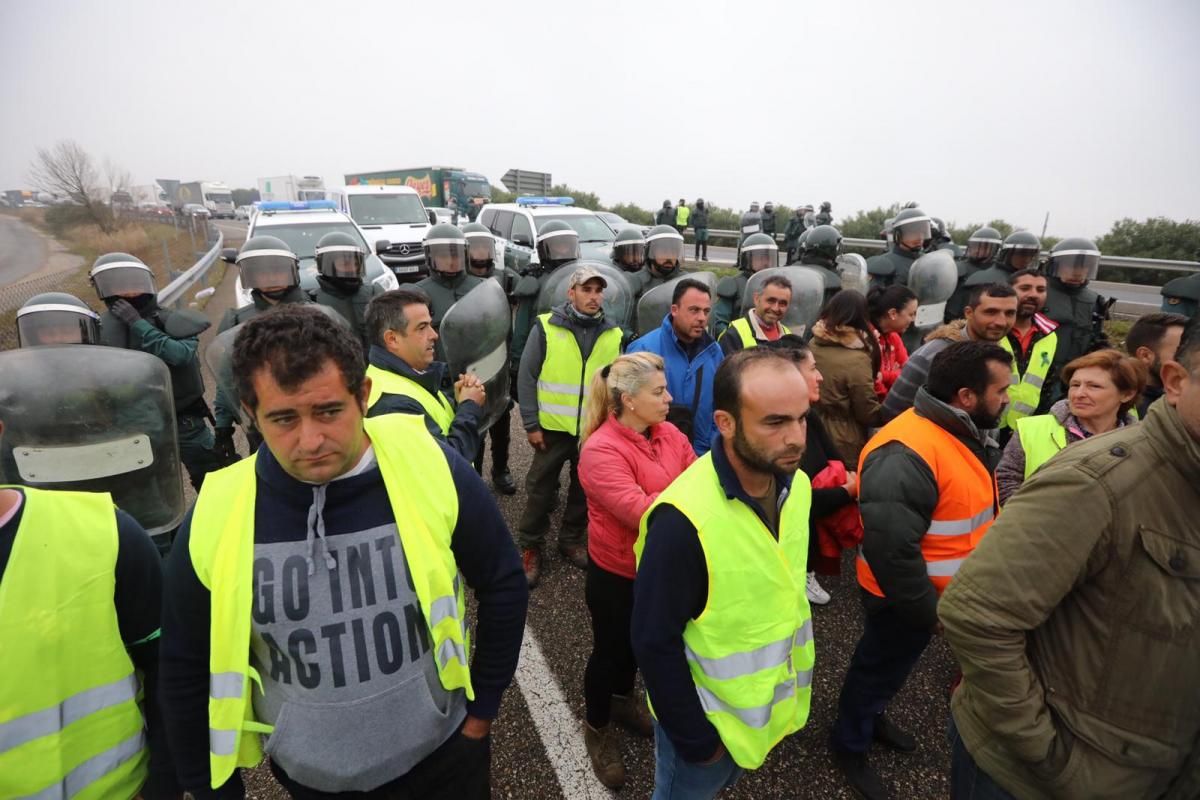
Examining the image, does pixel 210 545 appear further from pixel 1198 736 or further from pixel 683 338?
pixel 683 338

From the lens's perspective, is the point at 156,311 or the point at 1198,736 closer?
the point at 1198,736

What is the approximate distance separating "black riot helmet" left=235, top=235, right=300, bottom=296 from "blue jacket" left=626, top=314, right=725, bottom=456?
2.75 metres

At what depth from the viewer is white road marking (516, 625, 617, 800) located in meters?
2.47

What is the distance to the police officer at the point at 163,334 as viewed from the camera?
140 inches

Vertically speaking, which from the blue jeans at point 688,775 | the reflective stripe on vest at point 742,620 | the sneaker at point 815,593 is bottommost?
the sneaker at point 815,593

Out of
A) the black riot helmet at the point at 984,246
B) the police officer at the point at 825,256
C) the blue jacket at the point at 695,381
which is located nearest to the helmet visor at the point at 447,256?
the blue jacket at the point at 695,381

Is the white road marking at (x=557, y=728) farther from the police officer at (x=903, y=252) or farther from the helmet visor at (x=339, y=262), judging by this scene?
the police officer at (x=903, y=252)

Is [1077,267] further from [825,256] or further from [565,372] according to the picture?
[565,372]

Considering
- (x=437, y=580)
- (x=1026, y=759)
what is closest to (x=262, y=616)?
(x=437, y=580)

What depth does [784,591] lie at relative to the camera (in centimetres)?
169

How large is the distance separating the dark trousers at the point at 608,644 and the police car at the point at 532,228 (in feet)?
27.1

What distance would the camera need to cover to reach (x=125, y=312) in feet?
11.9

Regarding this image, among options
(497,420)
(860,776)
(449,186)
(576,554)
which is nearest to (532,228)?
(497,420)

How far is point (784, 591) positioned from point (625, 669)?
45.8 inches
